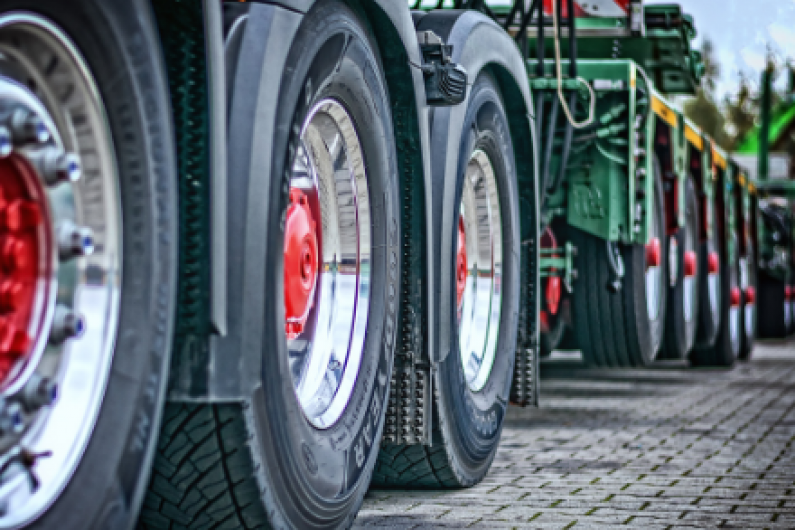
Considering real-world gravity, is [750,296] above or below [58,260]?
above

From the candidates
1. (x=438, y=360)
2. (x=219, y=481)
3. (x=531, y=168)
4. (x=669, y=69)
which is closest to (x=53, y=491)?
(x=219, y=481)

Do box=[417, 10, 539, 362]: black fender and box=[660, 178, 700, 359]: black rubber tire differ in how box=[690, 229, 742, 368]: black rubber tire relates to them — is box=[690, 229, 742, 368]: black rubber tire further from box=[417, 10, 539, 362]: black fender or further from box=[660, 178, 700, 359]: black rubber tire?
box=[417, 10, 539, 362]: black fender

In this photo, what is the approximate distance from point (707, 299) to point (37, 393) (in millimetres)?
8205

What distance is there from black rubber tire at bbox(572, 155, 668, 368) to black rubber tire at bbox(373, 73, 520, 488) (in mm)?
2332

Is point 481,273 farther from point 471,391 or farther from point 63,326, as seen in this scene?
point 63,326

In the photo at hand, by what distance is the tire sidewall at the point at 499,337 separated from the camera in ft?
13.0

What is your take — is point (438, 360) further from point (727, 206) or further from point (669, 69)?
point (727, 206)

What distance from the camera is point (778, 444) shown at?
552cm

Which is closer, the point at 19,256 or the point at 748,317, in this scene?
the point at 19,256

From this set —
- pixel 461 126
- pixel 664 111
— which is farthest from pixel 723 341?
pixel 461 126

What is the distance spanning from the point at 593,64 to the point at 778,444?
2126mm

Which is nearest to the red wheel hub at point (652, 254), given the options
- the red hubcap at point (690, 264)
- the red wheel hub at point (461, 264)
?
the red hubcap at point (690, 264)

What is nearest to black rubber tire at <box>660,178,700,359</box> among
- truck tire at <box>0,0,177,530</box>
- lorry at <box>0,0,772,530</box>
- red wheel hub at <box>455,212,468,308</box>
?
lorry at <box>0,0,772,530</box>

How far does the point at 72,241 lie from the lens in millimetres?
2025
